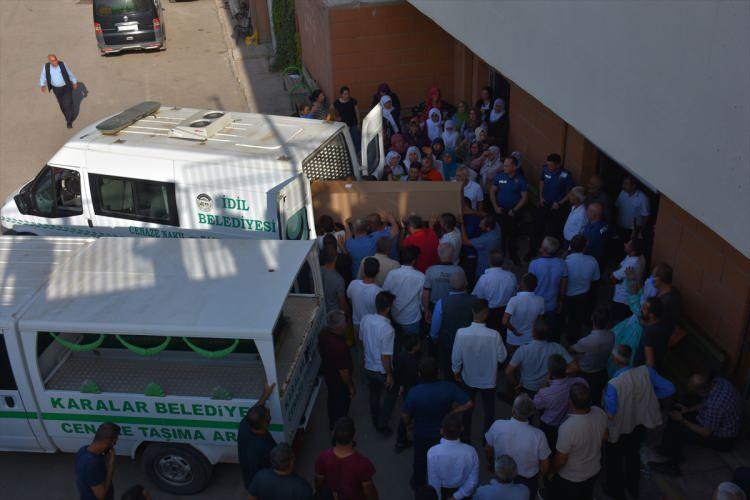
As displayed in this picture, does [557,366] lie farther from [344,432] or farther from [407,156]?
[407,156]

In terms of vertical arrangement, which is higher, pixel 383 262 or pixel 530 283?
pixel 530 283

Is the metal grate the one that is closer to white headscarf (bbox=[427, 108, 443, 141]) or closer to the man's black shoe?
white headscarf (bbox=[427, 108, 443, 141])

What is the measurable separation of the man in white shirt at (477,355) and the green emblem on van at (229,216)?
2.92 metres

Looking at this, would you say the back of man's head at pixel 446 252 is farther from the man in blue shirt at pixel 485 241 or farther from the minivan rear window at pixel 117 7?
the minivan rear window at pixel 117 7

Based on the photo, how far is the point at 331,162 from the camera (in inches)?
365

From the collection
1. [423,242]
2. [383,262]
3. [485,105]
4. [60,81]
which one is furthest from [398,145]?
[60,81]

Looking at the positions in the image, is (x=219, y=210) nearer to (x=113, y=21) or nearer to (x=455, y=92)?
(x=455, y=92)

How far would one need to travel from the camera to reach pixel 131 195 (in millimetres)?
8875

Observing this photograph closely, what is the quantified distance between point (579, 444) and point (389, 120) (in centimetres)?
832

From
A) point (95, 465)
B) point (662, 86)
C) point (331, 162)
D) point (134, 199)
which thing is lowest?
point (95, 465)

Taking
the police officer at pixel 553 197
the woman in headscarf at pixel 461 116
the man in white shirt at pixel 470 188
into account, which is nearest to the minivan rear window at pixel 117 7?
the woman in headscarf at pixel 461 116

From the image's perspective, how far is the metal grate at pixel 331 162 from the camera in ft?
29.1

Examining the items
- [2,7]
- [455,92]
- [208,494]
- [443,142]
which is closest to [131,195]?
[208,494]

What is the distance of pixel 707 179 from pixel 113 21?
1947 centimetres
